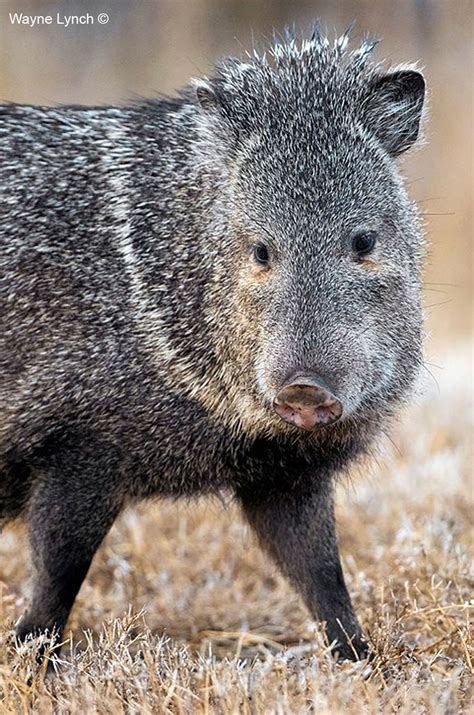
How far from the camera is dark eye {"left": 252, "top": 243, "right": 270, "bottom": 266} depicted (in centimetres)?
371

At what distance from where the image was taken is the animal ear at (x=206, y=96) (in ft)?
13.1

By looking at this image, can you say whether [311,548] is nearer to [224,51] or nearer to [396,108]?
[396,108]

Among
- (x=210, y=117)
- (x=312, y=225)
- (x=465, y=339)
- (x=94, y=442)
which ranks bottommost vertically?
(x=465, y=339)

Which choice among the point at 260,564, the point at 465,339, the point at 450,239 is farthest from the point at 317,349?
the point at 450,239

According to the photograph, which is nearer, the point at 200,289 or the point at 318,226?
the point at 318,226

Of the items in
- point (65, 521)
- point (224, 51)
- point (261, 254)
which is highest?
point (224, 51)

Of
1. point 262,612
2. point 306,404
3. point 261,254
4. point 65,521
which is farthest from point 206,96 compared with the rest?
point 262,612

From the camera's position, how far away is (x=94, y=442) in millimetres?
3852

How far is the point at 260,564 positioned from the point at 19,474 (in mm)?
1715

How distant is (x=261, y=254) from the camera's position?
3.73 m

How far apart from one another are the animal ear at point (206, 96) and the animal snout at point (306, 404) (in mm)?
1189

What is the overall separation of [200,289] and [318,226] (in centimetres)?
46

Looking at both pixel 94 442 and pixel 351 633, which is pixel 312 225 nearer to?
pixel 94 442

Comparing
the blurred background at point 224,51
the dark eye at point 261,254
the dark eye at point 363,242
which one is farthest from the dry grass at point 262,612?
the blurred background at point 224,51
